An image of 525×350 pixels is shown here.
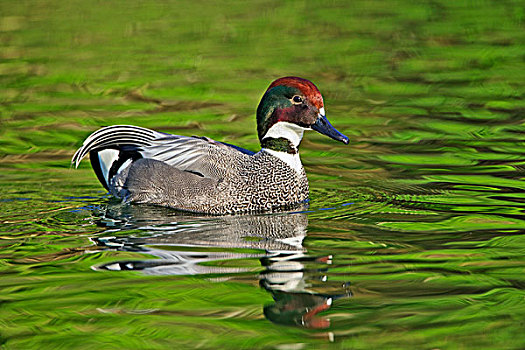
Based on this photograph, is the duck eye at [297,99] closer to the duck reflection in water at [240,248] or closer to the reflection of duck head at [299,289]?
the duck reflection in water at [240,248]

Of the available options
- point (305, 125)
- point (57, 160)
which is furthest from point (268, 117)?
point (57, 160)

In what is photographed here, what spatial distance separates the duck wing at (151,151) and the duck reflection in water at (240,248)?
517mm

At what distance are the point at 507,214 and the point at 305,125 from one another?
2011mm

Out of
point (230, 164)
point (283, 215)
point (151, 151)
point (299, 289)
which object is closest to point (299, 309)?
point (299, 289)

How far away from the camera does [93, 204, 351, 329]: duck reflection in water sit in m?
6.32

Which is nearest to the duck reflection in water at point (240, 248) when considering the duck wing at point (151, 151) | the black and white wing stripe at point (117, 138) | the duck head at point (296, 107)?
the duck wing at point (151, 151)

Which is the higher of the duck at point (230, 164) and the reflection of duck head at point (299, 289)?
the duck at point (230, 164)

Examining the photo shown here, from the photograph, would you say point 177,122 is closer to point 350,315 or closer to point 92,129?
point 92,129

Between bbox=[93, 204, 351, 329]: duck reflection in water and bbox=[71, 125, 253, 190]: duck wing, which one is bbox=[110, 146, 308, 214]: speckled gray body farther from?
bbox=[93, 204, 351, 329]: duck reflection in water

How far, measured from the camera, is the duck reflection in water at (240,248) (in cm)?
632

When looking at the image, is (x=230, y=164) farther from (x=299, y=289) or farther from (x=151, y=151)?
(x=299, y=289)

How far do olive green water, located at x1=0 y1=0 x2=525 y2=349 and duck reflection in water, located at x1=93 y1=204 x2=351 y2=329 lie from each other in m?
0.02

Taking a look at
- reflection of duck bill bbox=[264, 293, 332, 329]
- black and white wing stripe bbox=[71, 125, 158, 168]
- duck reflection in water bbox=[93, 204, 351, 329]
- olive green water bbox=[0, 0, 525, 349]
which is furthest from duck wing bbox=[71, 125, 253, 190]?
reflection of duck bill bbox=[264, 293, 332, 329]

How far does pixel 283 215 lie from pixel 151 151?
1543mm
